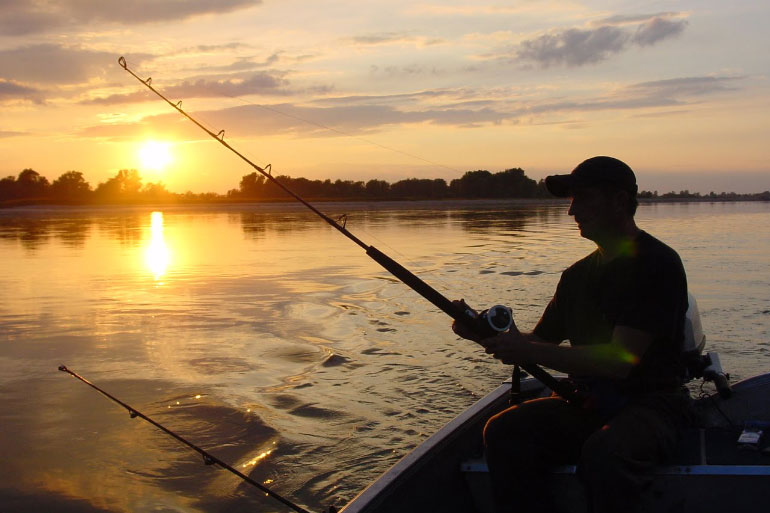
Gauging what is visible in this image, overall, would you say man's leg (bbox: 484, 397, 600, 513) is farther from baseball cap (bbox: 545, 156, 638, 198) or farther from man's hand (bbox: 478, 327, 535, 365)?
baseball cap (bbox: 545, 156, 638, 198)

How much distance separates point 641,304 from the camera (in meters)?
3.03

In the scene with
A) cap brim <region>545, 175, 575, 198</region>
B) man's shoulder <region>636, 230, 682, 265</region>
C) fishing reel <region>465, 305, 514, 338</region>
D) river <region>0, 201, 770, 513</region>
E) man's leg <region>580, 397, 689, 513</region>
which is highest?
cap brim <region>545, 175, 575, 198</region>

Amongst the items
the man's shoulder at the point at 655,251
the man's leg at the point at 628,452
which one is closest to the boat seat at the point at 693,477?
the man's leg at the point at 628,452

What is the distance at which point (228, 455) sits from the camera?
5188mm

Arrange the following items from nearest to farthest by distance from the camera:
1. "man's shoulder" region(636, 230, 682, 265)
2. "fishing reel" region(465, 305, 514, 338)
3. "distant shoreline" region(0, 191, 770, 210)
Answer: "man's shoulder" region(636, 230, 682, 265) < "fishing reel" region(465, 305, 514, 338) < "distant shoreline" region(0, 191, 770, 210)

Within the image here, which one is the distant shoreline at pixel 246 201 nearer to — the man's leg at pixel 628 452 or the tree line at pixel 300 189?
the tree line at pixel 300 189

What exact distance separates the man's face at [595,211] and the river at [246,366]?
2.17 m

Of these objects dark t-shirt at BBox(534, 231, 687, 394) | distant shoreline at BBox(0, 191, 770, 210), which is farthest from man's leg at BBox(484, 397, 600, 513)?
distant shoreline at BBox(0, 191, 770, 210)

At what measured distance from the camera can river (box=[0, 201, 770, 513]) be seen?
15.9 ft

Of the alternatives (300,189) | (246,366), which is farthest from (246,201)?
(246,366)

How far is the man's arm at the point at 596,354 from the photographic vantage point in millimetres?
3023

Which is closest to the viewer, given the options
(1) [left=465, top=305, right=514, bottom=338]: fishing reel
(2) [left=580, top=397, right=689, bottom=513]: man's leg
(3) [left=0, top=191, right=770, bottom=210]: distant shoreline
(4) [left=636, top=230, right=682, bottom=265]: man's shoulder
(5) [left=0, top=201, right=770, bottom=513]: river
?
(2) [left=580, top=397, right=689, bottom=513]: man's leg

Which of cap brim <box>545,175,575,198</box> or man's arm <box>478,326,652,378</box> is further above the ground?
cap brim <box>545,175,575,198</box>

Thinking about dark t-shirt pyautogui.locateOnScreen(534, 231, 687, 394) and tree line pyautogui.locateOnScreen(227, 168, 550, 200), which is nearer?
dark t-shirt pyautogui.locateOnScreen(534, 231, 687, 394)
